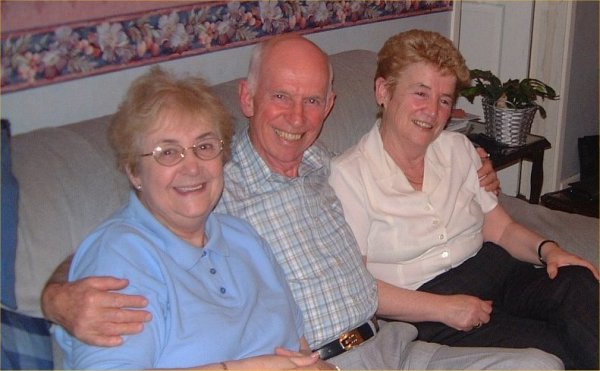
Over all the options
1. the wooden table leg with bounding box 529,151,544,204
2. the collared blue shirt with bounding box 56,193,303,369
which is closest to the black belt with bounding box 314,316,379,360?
the collared blue shirt with bounding box 56,193,303,369

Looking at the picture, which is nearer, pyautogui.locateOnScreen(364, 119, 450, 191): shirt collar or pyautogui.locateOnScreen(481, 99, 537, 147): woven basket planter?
pyautogui.locateOnScreen(364, 119, 450, 191): shirt collar

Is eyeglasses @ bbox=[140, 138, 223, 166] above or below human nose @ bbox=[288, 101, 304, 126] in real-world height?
above

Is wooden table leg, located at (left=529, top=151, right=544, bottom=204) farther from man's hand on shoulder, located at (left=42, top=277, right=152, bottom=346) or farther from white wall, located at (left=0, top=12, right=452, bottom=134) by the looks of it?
man's hand on shoulder, located at (left=42, top=277, right=152, bottom=346)

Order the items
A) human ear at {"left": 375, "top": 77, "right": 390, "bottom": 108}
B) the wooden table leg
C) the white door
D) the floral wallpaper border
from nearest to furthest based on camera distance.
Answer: the floral wallpaper border → human ear at {"left": 375, "top": 77, "right": 390, "bottom": 108} → the wooden table leg → the white door

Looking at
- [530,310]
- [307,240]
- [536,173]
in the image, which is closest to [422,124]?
[307,240]

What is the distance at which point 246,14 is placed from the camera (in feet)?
7.63

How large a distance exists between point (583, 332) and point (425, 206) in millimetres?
509

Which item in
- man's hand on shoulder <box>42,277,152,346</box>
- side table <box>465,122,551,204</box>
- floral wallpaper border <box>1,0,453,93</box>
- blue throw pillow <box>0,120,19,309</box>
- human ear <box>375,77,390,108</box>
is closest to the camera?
man's hand on shoulder <box>42,277,152,346</box>

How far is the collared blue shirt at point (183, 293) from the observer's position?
1391 millimetres

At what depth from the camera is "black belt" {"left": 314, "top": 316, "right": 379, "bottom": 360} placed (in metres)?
1.81

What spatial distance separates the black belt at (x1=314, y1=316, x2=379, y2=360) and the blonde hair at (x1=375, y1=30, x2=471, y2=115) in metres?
0.64

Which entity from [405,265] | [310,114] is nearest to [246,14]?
[310,114]

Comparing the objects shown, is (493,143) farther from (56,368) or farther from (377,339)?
(56,368)

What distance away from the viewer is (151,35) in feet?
6.71
